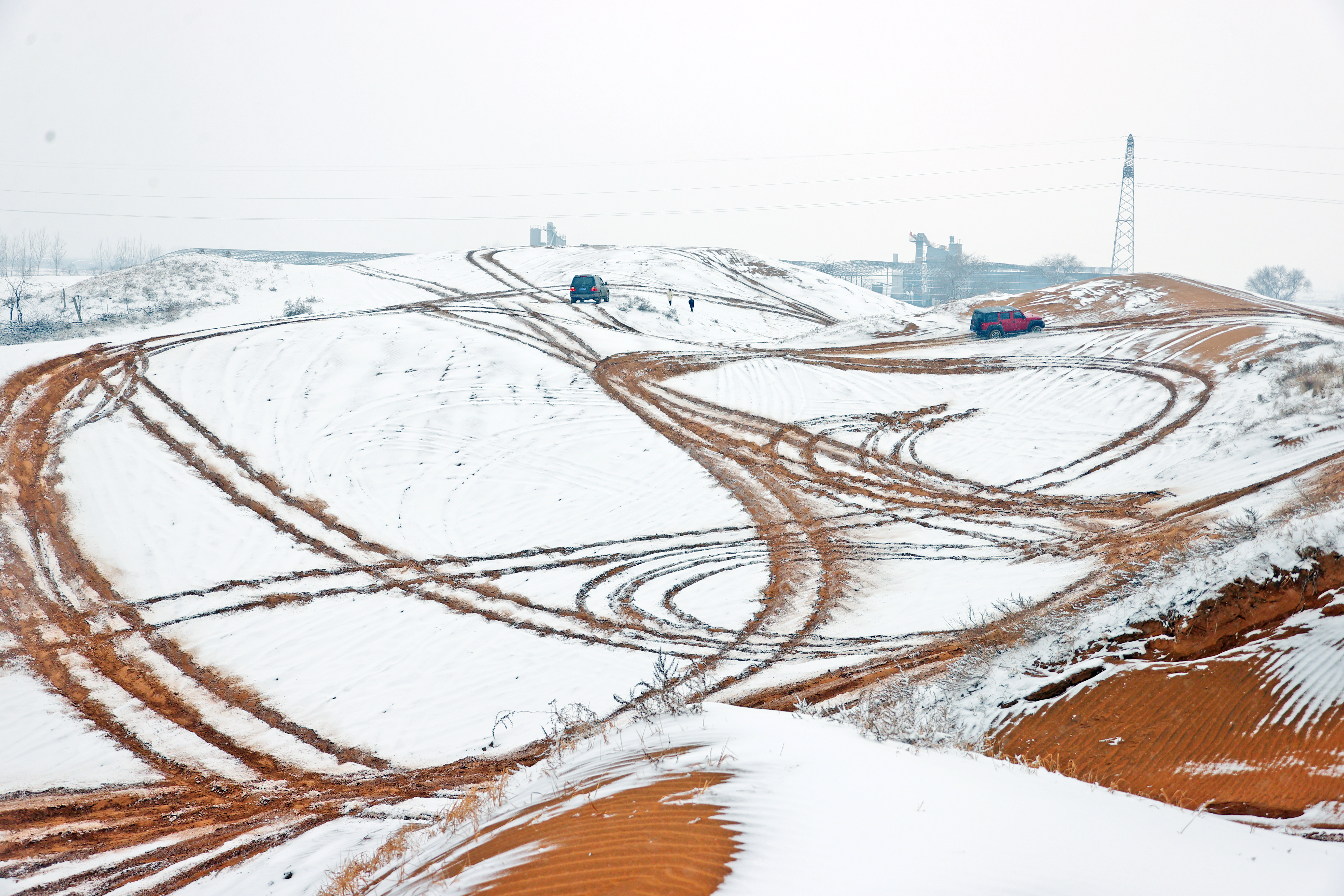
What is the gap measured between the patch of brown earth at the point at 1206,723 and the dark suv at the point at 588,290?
36.7 m

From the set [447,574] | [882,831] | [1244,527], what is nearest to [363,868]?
[882,831]

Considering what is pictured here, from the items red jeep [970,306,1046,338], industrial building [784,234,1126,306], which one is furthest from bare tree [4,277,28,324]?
industrial building [784,234,1126,306]

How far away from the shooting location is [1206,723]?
7164 mm

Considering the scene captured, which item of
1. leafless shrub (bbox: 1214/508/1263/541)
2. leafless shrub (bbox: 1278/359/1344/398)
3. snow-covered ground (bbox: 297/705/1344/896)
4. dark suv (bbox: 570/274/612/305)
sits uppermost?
dark suv (bbox: 570/274/612/305)

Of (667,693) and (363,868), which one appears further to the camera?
(667,693)

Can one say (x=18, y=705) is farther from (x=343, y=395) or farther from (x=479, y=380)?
(x=479, y=380)

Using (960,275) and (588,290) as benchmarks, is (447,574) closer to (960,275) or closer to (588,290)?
(588,290)

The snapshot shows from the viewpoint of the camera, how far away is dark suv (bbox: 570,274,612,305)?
42.3 metres

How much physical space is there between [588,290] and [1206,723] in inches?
1514

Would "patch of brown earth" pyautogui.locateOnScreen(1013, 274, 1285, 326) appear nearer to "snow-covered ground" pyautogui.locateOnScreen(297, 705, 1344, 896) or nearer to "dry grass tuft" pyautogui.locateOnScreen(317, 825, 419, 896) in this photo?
"snow-covered ground" pyautogui.locateOnScreen(297, 705, 1344, 896)

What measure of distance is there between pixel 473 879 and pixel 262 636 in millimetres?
9620

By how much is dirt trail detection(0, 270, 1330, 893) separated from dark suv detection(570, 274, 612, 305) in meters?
16.2

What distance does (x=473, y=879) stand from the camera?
5027 mm

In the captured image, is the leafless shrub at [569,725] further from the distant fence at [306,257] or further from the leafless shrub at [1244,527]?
the distant fence at [306,257]
